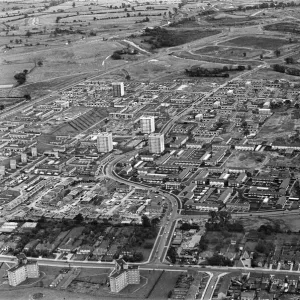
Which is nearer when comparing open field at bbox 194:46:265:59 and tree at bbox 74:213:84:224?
tree at bbox 74:213:84:224

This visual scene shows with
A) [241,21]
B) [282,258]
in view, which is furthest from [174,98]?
[241,21]

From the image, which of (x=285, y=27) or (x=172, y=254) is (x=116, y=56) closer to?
(x=285, y=27)

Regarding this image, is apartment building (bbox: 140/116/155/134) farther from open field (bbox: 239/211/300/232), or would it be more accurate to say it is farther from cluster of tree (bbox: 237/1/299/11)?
cluster of tree (bbox: 237/1/299/11)

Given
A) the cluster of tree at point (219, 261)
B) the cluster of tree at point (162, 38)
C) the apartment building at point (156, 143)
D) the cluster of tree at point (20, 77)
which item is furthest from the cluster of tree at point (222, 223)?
the cluster of tree at point (162, 38)

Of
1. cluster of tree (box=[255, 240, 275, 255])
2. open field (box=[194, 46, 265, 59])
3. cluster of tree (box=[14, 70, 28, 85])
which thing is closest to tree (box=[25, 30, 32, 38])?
cluster of tree (box=[14, 70, 28, 85])

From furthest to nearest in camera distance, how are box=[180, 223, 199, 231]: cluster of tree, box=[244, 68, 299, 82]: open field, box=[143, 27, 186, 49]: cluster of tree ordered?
1. box=[143, 27, 186, 49]: cluster of tree
2. box=[244, 68, 299, 82]: open field
3. box=[180, 223, 199, 231]: cluster of tree

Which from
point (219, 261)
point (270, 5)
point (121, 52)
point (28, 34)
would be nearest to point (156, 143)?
point (219, 261)
